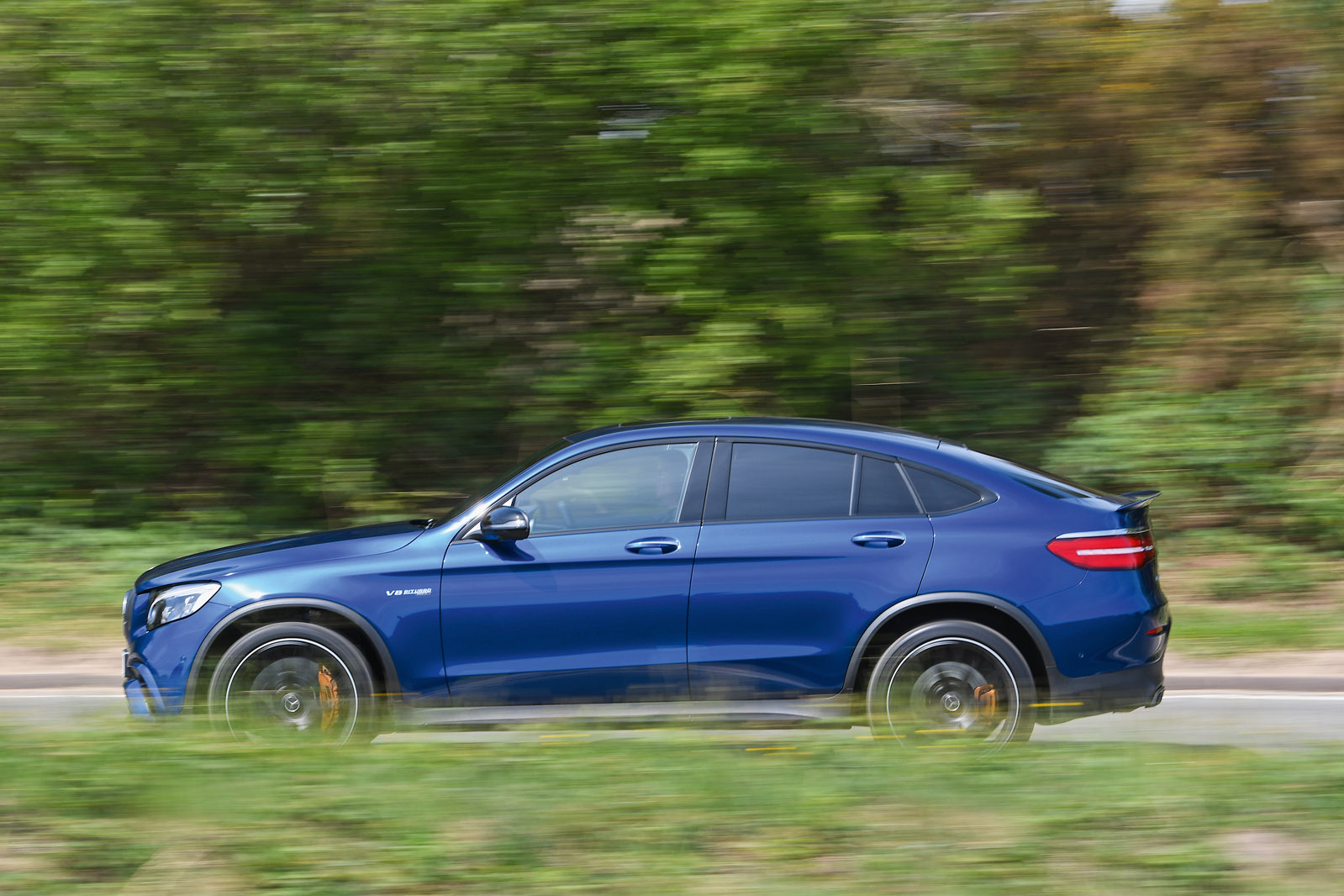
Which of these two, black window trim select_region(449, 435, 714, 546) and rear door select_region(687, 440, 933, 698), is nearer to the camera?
rear door select_region(687, 440, 933, 698)

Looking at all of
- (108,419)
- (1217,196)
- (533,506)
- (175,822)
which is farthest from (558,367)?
(175,822)

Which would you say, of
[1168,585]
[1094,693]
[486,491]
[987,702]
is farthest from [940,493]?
[1168,585]

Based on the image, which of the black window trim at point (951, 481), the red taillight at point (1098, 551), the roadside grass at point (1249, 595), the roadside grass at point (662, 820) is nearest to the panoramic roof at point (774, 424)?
the black window trim at point (951, 481)

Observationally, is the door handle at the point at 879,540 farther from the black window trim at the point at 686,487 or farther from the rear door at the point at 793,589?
the black window trim at the point at 686,487

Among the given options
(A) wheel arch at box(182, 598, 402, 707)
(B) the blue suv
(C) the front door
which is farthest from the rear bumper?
(A) wheel arch at box(182, 598, 402, 707)

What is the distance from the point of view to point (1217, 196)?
1125 centimetres

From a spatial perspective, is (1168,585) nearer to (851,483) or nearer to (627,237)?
(851,483)

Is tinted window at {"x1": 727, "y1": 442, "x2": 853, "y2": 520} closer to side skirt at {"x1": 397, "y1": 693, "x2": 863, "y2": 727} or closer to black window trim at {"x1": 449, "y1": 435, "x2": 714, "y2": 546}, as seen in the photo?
black window trim at {"x1": 449, "y1": 435, "x2": 714, "y2": 546}

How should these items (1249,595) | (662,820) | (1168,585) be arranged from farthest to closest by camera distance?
(1168,585) → (1249,595) → (662,820)

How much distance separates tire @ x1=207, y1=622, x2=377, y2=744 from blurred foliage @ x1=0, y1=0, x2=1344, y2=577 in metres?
5.37

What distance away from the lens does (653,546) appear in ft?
16.9

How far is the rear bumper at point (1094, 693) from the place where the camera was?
5.01m

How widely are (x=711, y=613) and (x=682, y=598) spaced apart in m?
0.14

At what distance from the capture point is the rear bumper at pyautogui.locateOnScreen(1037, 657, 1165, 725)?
5.01 metres
